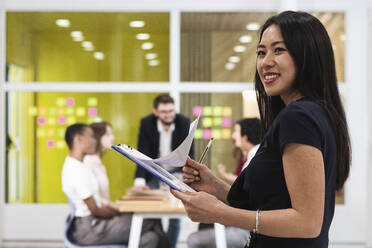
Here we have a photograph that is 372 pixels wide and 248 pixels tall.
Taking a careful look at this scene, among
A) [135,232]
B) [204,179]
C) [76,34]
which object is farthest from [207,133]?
[204,179]

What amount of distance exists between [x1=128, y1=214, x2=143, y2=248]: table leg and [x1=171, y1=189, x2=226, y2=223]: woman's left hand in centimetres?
248

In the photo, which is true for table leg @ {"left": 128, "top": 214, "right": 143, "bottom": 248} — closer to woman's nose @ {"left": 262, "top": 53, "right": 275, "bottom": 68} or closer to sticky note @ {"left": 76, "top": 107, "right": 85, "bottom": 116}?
woman's nose @ {"left": 262, "top": 53, "right": 275, "bottom": 68}

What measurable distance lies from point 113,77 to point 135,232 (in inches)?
125

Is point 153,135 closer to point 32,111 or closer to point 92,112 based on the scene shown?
point 92,112

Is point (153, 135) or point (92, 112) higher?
point (92, 112)

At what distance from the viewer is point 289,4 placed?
605 centimetres

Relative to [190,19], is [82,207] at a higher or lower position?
lower

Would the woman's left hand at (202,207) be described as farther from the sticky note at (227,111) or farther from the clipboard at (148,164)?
the sticky note at (227,111)

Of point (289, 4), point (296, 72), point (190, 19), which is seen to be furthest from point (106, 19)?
point (296, 72)

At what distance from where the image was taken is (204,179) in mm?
1505

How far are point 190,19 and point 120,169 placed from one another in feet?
6.99

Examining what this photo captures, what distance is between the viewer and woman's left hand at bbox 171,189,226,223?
3.77 feet

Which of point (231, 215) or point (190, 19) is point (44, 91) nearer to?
point (190, 19)

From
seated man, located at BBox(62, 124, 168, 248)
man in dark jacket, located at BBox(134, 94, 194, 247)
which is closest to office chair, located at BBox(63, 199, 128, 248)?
seated man, located at BBox(62, 124, 168, 248)
